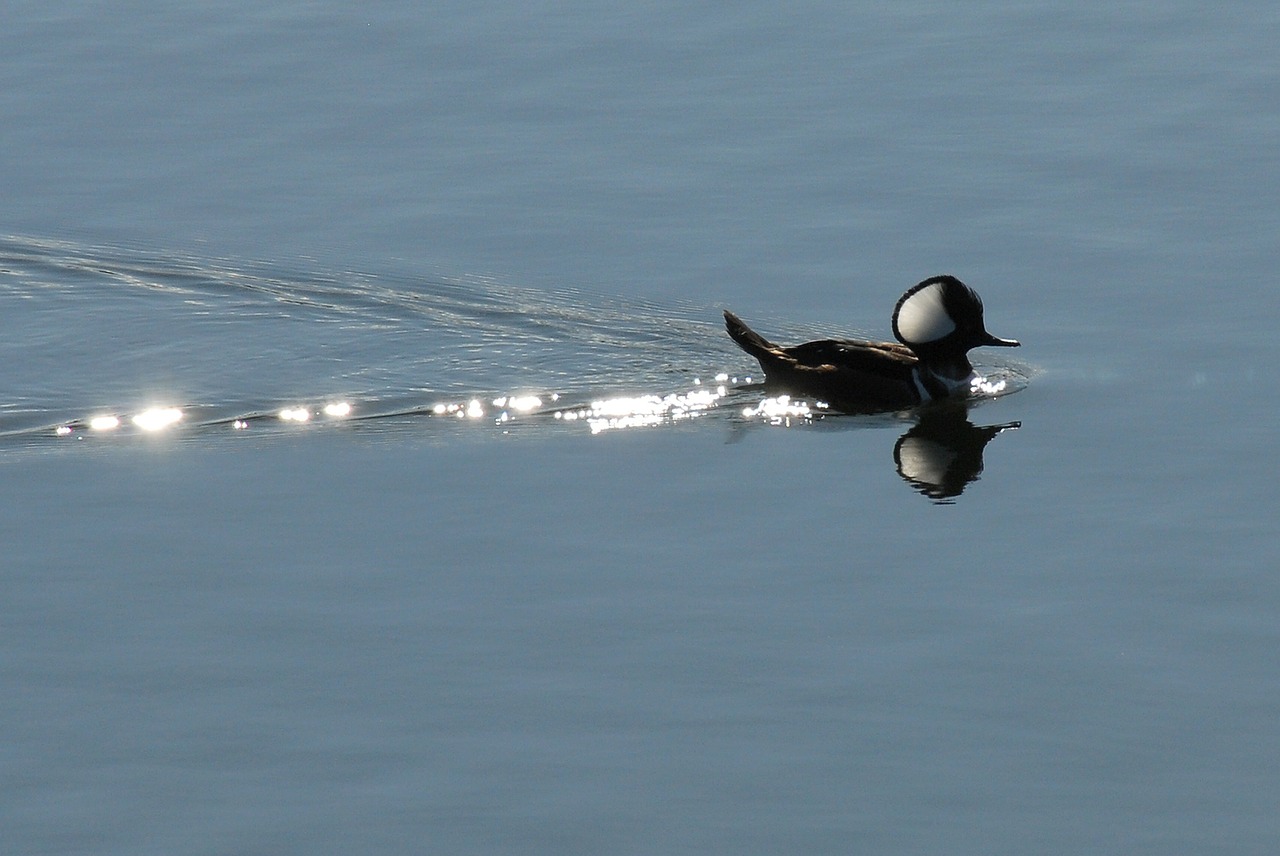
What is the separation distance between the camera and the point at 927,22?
67.8 ft

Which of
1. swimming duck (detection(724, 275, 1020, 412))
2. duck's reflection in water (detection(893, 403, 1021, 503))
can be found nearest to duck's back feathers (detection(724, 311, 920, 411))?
swimming duck (detection(724, 275, 1020, 412))

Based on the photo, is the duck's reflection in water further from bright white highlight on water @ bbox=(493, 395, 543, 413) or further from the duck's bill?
bright white highlight on water @ bbox=(493, 395, 543, 413)

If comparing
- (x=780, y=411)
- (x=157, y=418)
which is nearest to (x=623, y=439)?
(x=780, y=411)

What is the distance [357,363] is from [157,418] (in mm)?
1577

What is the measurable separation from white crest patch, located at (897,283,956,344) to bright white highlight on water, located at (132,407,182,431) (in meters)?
4.49

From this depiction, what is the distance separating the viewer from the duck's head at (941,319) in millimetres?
13453

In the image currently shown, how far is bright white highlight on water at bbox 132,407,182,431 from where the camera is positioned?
12.9 m

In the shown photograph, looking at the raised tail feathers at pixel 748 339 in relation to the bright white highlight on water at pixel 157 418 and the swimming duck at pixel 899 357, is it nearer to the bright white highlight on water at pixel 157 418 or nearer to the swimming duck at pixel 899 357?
the swimming duck at pixel 899 357

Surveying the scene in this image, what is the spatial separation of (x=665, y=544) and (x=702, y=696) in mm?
1830

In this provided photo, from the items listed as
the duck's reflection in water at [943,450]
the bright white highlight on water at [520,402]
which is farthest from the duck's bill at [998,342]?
the bright white highlight on water at [520,402]

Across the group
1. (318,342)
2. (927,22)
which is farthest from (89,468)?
(927,22)

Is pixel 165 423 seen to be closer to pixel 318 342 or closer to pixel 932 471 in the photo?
pixel 318 342

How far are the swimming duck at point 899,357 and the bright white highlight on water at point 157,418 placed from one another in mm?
3387

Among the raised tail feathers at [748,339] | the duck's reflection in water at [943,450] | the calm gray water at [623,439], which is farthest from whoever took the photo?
the raised tail feathers at [748,339]
